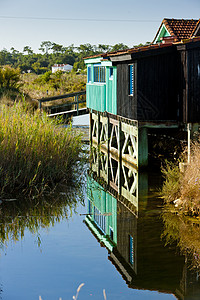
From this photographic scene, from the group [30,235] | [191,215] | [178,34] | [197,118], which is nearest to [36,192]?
[30,235]

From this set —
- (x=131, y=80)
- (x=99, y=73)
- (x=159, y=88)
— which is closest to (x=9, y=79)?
(x=99, y=73)

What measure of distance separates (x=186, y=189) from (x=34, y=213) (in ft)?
11.6

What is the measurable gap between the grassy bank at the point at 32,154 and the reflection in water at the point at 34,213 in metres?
0.53

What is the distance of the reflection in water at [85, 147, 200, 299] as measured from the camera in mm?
7973

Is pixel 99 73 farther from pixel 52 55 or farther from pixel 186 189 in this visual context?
pixel 52 55

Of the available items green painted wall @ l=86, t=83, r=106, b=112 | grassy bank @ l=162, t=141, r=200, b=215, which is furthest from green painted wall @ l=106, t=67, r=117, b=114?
grassy bank @ l=162, t=141, r=200, b=215

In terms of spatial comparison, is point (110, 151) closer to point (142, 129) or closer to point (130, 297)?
point (142, 129)

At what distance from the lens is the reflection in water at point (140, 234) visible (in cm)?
797

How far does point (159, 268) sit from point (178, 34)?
14581mm

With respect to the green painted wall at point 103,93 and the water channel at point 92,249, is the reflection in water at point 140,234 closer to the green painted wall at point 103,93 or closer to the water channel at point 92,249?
the water channel at point 92,249

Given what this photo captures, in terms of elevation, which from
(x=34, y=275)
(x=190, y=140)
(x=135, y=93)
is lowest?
(x=34, y=275)

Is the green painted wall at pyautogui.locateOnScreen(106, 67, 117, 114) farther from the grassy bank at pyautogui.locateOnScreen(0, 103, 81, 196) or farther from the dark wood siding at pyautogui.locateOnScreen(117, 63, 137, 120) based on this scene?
the grassy bank at pyautogui.locateOnScreen(0, 103, 81, 196)

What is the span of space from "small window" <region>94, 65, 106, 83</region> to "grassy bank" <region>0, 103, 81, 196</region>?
7.13m

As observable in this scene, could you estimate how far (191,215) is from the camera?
1135 centimetres
